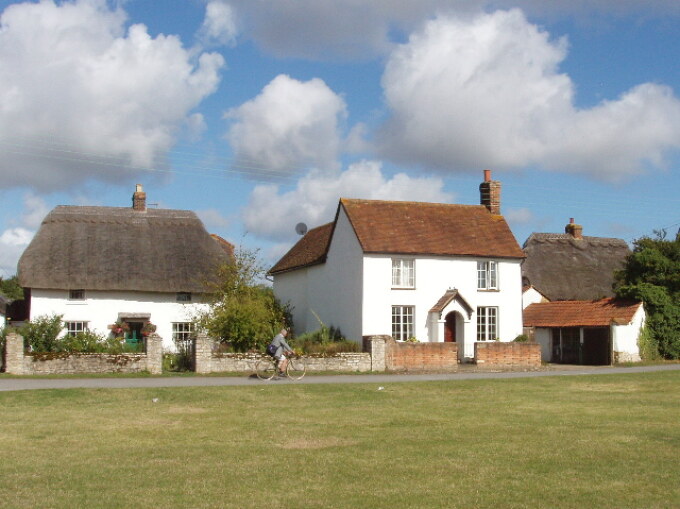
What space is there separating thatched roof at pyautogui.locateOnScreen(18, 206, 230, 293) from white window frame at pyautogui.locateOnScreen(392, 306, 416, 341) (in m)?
10.3

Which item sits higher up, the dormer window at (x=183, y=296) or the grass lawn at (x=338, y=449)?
the dormer window at (x=183, y=296)

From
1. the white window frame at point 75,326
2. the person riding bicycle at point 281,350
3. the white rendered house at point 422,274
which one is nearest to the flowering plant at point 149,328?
the white window frame at point 75,326

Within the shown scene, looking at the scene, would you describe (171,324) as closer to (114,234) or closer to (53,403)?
(114,234)

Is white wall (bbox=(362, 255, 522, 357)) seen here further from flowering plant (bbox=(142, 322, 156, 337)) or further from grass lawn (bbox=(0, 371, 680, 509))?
grass lawn (bbox=(0, 371, 680, 509))

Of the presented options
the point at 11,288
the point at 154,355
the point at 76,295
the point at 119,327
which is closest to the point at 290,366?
the point at 154,355

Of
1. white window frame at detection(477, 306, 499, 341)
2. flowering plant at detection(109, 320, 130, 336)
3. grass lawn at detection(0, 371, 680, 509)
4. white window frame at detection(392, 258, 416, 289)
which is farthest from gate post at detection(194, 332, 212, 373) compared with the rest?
white window frame at detection(477, 306, 499, 341)

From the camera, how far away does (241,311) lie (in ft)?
102

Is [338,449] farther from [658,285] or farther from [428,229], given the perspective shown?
[658,285]

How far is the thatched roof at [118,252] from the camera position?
38.5m

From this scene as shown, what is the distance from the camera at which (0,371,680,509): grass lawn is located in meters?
9.42

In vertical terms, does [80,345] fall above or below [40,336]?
below

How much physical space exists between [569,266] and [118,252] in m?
26.5

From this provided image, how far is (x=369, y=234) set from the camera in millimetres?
35594

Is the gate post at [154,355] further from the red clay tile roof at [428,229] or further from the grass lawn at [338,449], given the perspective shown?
the red clay tile roof at [428,229]
